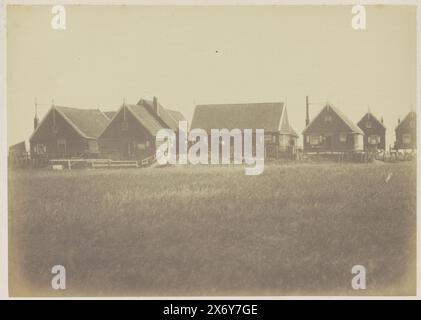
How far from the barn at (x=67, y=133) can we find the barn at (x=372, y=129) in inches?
103

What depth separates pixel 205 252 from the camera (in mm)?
5059

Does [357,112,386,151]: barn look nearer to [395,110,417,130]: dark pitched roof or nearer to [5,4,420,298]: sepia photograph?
[5,4,420,298]: sepia photograph

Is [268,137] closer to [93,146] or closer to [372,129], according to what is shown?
[372,129]

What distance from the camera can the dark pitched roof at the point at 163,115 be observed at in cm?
504

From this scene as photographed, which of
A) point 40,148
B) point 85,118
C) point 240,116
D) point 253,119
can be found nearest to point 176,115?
point 240,116

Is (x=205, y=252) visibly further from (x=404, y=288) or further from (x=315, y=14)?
(x=315, y=14)

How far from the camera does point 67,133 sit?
5.28 meters

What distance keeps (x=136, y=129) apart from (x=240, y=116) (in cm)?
110

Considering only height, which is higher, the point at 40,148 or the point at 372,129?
the point at 372,129

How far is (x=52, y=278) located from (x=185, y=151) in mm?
1859

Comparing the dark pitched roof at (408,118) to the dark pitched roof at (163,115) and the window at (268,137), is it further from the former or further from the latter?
the dark pitched roof at (163,115)

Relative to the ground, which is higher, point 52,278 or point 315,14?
point 315,14

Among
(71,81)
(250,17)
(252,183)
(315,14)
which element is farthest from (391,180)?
(71,81)
